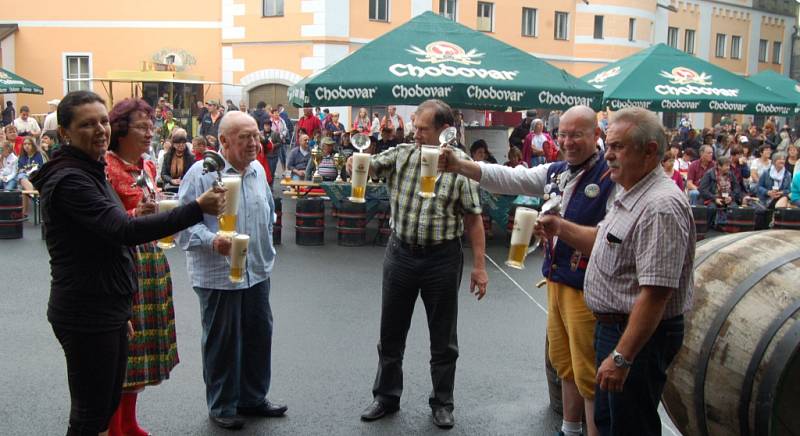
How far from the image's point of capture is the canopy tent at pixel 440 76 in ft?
35.9

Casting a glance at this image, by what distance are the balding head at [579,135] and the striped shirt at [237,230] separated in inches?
71.4

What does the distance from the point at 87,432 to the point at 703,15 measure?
44.9 meters

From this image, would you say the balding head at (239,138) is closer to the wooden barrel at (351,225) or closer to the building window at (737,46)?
the wooden barrel at (351,225)

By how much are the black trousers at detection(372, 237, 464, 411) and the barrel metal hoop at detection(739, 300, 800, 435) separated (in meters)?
1.79

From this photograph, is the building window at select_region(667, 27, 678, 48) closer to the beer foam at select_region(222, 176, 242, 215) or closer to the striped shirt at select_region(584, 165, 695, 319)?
the striped shirt at select_region(584, 165, 695, 319)

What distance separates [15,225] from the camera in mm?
11422

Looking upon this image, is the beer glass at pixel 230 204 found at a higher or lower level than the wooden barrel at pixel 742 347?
higher

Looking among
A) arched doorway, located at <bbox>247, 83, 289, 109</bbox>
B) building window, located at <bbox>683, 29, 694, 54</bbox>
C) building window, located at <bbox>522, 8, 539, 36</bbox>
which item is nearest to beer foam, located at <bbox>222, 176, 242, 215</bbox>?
arched doorway, located at <bbox>247, 83, 289, 109</bbox>

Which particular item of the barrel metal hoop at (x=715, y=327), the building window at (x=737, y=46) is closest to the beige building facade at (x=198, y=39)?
the building window at (x=737, y=46)

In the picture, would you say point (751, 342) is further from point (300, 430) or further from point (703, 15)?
point (703, 15)

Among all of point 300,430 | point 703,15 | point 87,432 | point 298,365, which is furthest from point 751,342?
point 703,15

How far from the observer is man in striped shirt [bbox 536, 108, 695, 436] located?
327 cm

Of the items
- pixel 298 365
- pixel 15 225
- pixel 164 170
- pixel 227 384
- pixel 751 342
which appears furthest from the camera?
pixel 164 170

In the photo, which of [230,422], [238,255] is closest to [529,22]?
[230,422]
